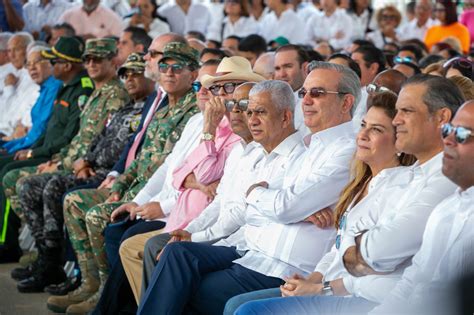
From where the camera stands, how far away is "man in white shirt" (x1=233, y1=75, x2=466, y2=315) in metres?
3.59

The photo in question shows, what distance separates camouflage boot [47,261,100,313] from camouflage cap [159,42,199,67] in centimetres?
153

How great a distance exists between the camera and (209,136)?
5652mm

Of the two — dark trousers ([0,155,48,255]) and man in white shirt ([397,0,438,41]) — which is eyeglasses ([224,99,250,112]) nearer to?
dark trousers ([0,155,48,255])

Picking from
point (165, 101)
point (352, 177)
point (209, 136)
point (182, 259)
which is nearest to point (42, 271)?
point (165, 101)

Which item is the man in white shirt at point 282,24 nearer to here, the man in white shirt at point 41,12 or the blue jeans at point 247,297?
the man in white shirt at point 41,12

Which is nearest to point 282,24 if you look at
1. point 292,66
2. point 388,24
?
point 388,24

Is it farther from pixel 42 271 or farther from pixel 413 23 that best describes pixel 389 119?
pixel 413 23

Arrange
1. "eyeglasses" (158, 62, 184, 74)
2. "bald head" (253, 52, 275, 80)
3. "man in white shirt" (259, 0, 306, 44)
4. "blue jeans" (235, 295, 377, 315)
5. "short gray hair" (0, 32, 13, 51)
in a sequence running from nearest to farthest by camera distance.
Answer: "blue jeans" (235, 295, 377, 315)
"eyeglasses" (158, 62, 184, 74)
"bald head" (253, 52, 275, 80)
"short gray hair" (0, 32, 13, 51)
"man in white shirt" (259, 0, 306, 44)

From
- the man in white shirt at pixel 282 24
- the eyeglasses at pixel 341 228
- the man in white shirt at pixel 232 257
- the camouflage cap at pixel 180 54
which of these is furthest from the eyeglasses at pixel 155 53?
the man in white shirt at pixel 282 24

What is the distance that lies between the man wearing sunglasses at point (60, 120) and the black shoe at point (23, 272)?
2.23 ft

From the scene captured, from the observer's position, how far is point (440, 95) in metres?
3.77

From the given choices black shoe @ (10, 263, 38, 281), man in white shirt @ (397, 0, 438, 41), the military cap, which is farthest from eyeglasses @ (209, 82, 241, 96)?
man in white shirt @ (397, 0, 438, 41)

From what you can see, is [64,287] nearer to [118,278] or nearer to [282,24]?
[118,278]

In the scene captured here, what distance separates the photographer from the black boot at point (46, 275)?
696 centimetres
